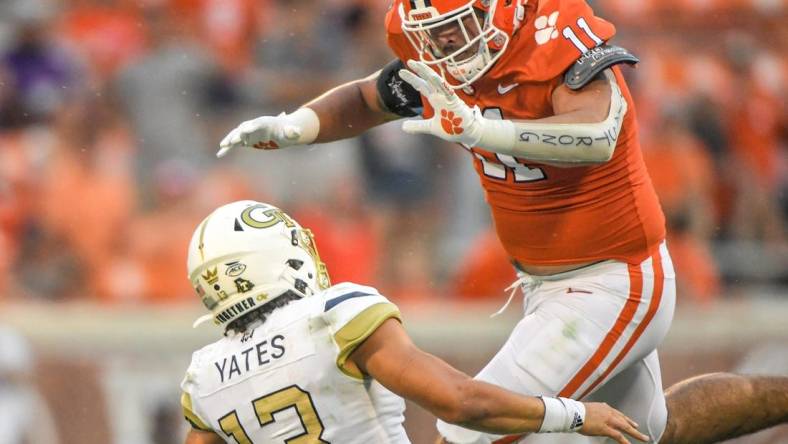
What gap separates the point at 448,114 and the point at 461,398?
0.86 meters

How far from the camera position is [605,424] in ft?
13.1

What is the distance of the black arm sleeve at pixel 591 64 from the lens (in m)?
4.25

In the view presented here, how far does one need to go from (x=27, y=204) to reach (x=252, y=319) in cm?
513

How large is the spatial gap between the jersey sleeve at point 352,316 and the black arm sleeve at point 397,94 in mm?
1267

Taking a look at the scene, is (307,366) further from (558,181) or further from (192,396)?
(558,181)

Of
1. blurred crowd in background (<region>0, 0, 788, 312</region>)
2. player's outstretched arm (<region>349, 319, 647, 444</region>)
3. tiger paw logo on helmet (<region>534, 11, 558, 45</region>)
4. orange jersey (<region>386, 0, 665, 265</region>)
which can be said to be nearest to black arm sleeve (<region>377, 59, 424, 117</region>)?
orange jersey (<region>386, 0, 665, 265</region>)

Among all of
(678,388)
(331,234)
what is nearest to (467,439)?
(678,388)

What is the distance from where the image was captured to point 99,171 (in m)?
8.73

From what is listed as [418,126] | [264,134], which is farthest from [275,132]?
[418,126]

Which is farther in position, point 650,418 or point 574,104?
point 650,418

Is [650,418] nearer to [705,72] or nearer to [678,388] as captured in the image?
[678,388]
